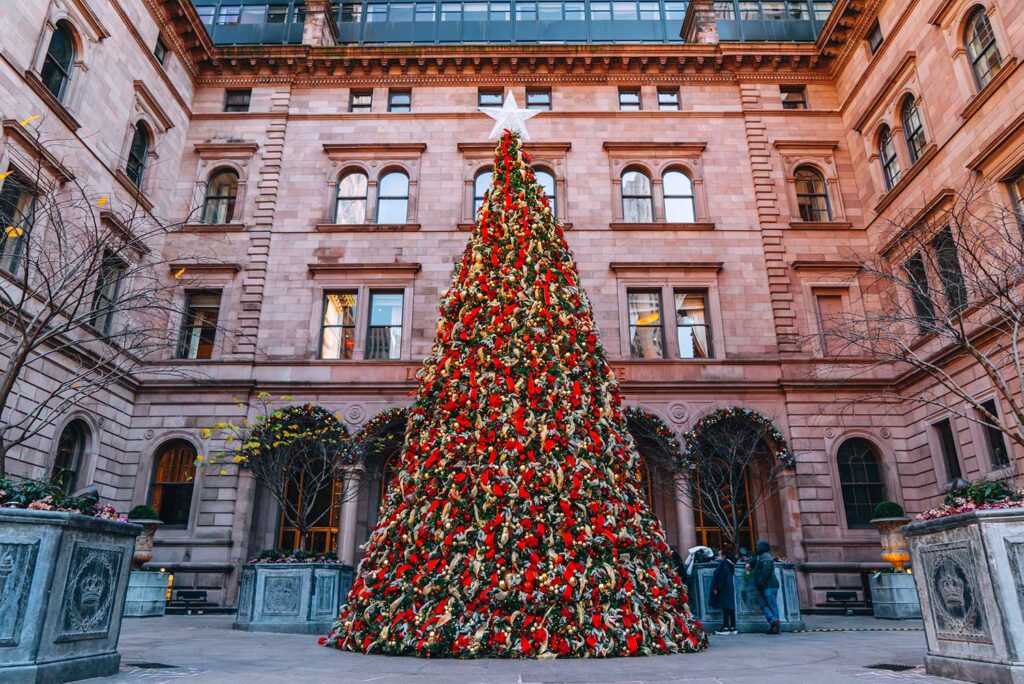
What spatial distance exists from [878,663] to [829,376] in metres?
12.9

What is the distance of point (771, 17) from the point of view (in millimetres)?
24391

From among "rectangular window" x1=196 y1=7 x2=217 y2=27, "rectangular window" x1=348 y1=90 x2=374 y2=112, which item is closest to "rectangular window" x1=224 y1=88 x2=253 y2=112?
"rectangular window" x1=348 y1=90 x2=374 y2=112

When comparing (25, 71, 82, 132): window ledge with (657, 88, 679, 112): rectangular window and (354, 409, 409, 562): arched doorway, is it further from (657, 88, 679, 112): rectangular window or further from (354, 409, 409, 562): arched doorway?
(657, 88, 679, 112): rectangular window

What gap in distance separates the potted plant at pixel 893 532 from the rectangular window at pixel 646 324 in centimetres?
687

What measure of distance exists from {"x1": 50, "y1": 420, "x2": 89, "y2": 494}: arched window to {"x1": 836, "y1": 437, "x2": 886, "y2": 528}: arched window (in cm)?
2048

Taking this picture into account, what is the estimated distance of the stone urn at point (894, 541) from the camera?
15.0 metres

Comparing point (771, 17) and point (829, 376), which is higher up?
point (771, 17)

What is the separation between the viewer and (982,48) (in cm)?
1561

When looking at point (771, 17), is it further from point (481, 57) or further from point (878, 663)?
point (878, 663)

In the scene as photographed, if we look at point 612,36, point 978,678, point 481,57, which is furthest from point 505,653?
point 612,36

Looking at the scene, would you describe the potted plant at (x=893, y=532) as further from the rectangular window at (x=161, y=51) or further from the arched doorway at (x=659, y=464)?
the rectangular window at (x=161, y=51)

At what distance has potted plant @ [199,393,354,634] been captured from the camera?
11656mm

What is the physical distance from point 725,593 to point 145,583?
12714 millimetres

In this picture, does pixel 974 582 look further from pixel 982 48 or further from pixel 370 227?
pixel 370 227
